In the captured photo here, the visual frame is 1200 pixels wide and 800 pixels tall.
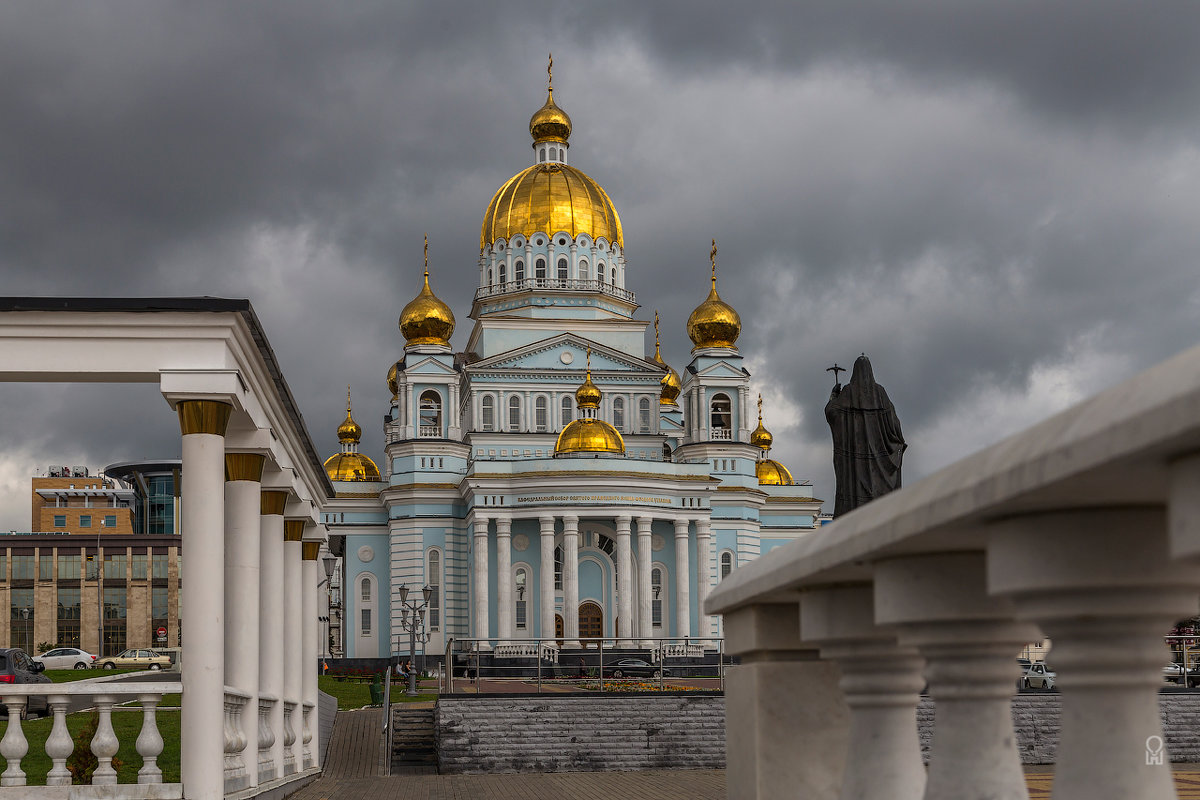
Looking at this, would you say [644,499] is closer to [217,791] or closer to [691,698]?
[691,698]

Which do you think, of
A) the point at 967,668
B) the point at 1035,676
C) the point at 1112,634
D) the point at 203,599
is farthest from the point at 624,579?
the point at 1112,634

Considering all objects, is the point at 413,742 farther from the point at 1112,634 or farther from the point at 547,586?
the point at 547,586

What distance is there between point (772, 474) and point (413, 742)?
5014 cm

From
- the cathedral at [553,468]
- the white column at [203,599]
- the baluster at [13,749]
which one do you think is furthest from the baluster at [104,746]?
the cathedral at [553,468]

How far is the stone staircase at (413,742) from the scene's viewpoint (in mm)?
25141

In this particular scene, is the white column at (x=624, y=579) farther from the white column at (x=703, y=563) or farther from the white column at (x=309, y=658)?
the white column at (x=309, y=658)

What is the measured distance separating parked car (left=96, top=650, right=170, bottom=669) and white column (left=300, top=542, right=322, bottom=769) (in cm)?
4578

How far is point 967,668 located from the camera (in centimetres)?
364

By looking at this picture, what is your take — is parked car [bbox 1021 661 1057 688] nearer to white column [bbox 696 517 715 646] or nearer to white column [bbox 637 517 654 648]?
white column [bbox 637 517 654 648]

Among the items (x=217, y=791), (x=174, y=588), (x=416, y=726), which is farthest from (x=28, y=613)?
(x=217, y=791)

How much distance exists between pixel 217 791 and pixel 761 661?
6.87 m

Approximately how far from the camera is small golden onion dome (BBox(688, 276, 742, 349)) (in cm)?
6988

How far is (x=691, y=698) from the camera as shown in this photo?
2447 centimetres

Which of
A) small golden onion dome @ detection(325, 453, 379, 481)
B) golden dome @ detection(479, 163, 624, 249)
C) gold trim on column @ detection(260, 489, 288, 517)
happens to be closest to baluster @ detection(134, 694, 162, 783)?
gold trim on column @ detection(260, 489, 288, 517)
